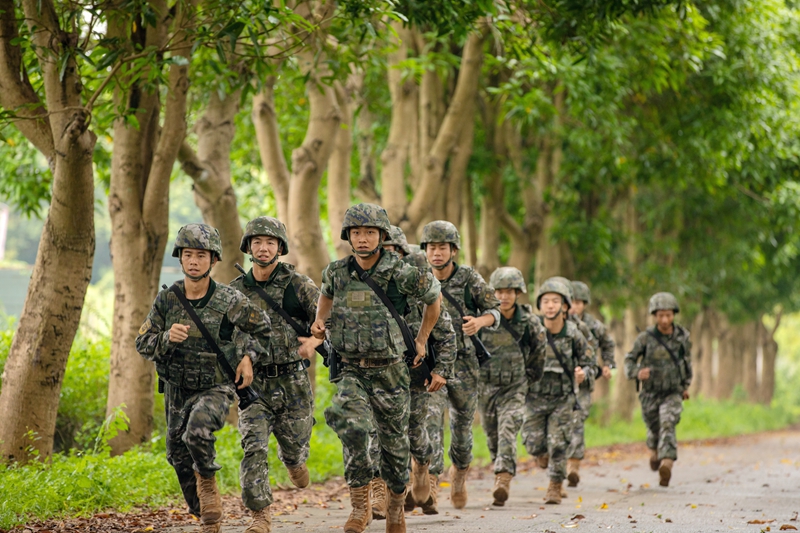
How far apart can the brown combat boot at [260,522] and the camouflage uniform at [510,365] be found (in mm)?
3349

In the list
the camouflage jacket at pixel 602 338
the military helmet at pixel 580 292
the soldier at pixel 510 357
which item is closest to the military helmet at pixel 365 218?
the soldier at pixel 510 357

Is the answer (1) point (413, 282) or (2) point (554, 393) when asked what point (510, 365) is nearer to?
(2) point (554, 393)

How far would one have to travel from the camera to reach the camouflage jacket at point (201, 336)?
6871mm

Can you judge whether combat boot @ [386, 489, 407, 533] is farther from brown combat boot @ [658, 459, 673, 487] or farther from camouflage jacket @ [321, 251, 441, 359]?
brown combat boot @ [658, 459, 673, 487]

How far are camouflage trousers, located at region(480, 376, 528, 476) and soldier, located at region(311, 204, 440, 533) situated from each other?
2.87 meters

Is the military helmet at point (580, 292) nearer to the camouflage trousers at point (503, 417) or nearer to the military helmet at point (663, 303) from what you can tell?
the military helmet at point (663, 303)

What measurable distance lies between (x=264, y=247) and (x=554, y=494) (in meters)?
4.39

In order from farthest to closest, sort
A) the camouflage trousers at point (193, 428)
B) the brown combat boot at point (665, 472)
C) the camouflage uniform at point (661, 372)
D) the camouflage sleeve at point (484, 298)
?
the camouflage uniform at point (661, 372), the brown combat boot at point (665, 472), the camouflage sleeve at point (484, 298), the camouflage trousers at point (193, 428)

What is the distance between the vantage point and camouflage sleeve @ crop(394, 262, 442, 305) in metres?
7.04

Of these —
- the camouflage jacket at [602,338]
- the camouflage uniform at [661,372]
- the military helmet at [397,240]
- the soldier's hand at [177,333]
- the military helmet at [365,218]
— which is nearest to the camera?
the soldier's hand at [177,333]

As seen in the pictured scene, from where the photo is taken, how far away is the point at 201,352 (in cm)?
688

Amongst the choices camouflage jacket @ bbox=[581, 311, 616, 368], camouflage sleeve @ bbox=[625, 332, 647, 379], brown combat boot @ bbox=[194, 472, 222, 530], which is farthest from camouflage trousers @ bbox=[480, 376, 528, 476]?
camouflage jacket @ bbox=[581, 311, 616, 368]

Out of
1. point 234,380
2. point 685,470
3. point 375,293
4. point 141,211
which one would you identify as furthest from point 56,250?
point 685,470

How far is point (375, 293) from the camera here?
22.9 feet
